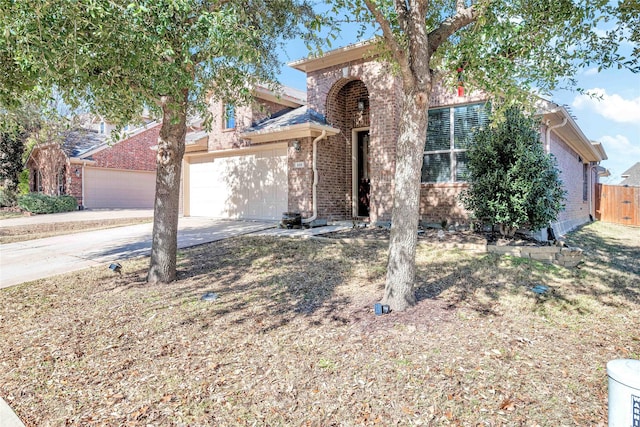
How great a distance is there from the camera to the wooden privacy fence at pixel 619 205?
1744 cm

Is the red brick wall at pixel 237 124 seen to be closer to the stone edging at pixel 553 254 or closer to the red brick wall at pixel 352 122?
the red brick wall at pixel 352 122

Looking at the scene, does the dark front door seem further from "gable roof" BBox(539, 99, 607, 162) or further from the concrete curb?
the concrete curb

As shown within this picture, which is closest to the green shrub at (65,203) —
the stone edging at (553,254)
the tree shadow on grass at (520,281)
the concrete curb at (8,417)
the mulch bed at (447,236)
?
the mulch bed at (447,236)

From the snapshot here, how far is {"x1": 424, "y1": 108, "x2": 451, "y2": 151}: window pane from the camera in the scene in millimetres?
9781

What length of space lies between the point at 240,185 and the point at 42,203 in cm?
1181

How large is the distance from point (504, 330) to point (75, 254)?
8285mm

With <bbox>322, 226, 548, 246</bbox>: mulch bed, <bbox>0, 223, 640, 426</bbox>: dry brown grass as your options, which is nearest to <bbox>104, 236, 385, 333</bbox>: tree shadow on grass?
<bbox>0, 223, 640, 426</bbox>: dry brown grass

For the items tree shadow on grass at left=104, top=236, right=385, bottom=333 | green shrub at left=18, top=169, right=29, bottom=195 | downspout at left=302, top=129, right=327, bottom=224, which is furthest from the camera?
green shrub at left=18, top=169, right=29, bottom=195

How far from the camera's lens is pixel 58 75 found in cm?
387

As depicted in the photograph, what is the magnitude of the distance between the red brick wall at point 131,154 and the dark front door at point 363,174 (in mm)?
15689

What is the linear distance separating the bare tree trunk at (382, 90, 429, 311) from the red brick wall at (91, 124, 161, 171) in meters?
21.5

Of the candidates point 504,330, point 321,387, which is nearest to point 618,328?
point 504,330

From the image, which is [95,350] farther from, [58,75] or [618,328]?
[618,328]

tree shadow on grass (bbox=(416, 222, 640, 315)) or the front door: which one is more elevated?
the front door
